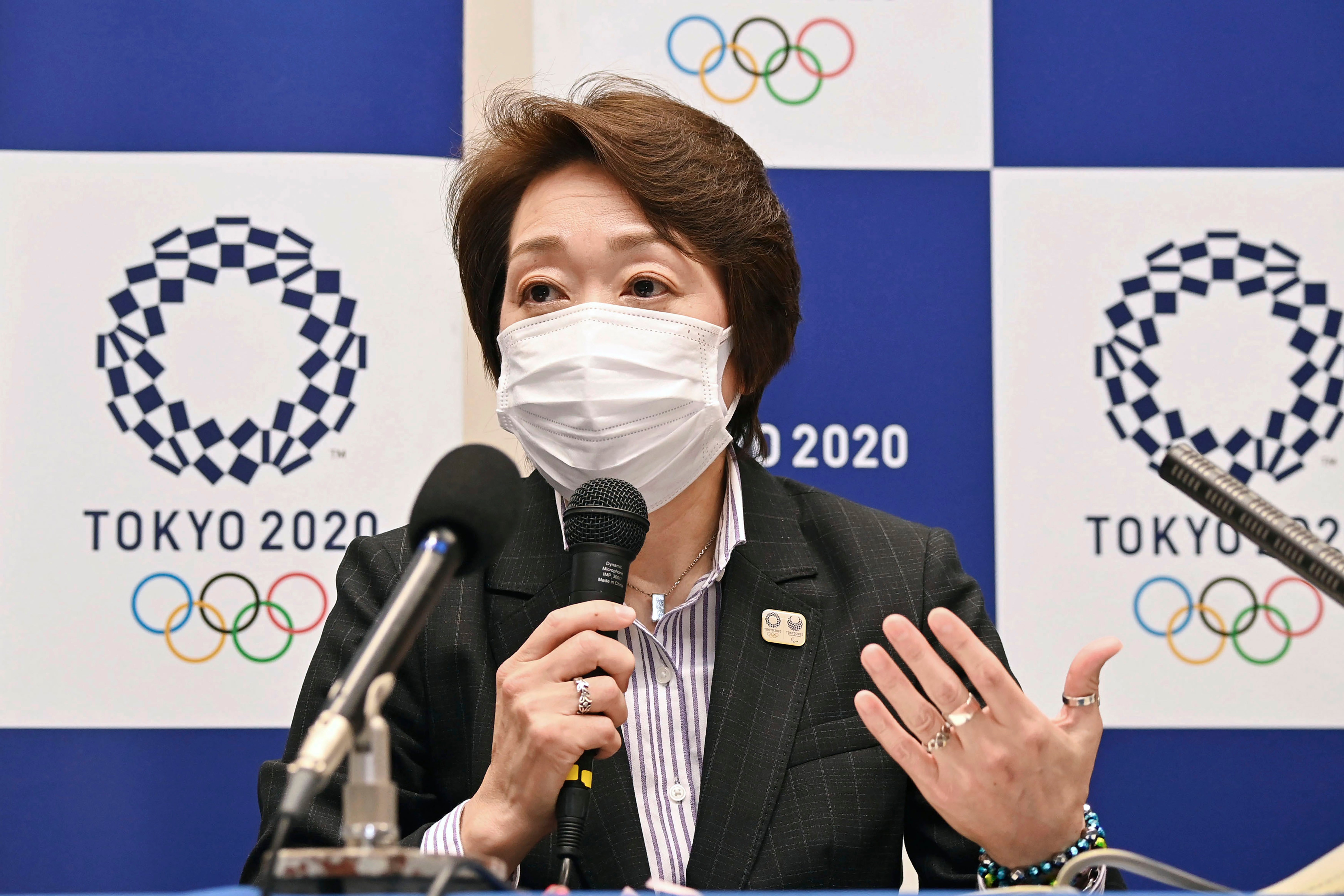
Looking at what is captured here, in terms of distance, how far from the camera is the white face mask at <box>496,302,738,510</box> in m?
1.58

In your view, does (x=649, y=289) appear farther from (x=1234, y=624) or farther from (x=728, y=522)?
(x=1234, y=624)

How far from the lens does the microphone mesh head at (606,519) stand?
50.6 inches

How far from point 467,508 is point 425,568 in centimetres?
6

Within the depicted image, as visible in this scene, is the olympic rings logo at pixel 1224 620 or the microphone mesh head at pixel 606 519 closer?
the microphone mesh head at pixel 606 519

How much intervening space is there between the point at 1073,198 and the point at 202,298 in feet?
5.81

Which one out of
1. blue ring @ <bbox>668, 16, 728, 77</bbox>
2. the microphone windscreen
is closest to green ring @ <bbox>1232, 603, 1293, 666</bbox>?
blue ring @ <bbox>668, 16, 728, 77</bbox>

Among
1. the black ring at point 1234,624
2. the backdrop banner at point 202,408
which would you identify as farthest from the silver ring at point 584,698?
the black ring at point 1234,624

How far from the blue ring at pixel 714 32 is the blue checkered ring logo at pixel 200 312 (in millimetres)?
817

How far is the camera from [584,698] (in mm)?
1228

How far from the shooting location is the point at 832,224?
7.88 ft

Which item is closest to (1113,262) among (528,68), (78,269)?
(528,68)

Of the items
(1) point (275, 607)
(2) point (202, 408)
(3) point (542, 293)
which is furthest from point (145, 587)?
(3) point (542, 293)

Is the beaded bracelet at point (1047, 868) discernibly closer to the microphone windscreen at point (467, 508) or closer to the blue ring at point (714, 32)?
the microphone windscreen at point (467, 508)

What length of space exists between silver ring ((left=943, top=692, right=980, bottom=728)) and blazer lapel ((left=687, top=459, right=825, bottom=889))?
41cm
